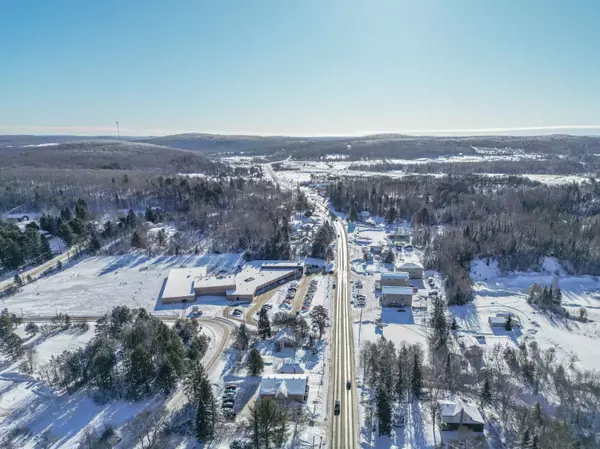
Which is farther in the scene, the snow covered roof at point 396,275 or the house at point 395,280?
the snow covered roof at point 396,275

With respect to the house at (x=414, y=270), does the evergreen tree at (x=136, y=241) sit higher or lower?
higher

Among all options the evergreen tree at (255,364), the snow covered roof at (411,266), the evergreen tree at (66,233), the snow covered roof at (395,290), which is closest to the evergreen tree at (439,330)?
the snow covered roof at (395,290)

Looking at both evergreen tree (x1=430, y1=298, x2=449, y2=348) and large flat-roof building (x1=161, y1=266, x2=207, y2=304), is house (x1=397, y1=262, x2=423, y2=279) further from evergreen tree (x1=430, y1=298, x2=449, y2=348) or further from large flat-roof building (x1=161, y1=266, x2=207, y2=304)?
large flat-roof building (x1=161, y1=266, x2=207, y2=304)

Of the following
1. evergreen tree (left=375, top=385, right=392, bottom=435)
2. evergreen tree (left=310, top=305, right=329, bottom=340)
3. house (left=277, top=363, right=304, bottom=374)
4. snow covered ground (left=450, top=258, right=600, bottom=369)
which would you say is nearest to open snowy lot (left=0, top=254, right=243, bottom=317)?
evergreen tree (left=310, top=305, right=329, bottom=340)

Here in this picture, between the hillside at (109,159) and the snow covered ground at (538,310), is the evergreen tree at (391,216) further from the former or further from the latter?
the hillside at (109,159)

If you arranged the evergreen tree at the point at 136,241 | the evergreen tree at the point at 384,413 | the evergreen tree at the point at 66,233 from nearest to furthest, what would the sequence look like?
the evergreen tree at the point at 384,413, the evergreen tree at the point at 136,241, the evergreen tree at the point at 66,233

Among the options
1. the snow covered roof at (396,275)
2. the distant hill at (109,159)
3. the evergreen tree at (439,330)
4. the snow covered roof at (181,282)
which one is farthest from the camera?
the distant hill at (109,159)
